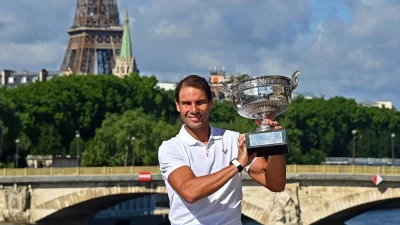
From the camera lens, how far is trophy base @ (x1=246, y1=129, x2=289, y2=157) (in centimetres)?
657

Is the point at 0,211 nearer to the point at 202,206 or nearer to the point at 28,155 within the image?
the point at 28,155

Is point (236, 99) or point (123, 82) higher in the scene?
point (123, 82)

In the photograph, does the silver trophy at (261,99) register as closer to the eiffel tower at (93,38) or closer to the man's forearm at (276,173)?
the man's forearm at (276,173)

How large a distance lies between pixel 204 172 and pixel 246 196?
37.4 m

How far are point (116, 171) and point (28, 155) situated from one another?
955 inches

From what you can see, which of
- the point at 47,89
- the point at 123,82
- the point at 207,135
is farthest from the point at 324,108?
the point at 207,135

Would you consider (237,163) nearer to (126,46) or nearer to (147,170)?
(147,170)

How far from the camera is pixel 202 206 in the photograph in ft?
22.4

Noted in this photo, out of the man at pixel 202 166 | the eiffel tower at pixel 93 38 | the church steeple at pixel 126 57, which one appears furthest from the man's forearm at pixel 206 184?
the church steeple at pixel 126 57

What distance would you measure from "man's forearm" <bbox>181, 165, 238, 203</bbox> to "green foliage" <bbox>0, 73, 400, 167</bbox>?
2139 inches

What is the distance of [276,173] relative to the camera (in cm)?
694

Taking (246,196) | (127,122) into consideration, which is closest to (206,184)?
(246,196)

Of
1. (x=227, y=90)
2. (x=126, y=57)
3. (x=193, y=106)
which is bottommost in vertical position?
(x=193, y=106)

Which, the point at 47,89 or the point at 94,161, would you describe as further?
the point at 47,89
